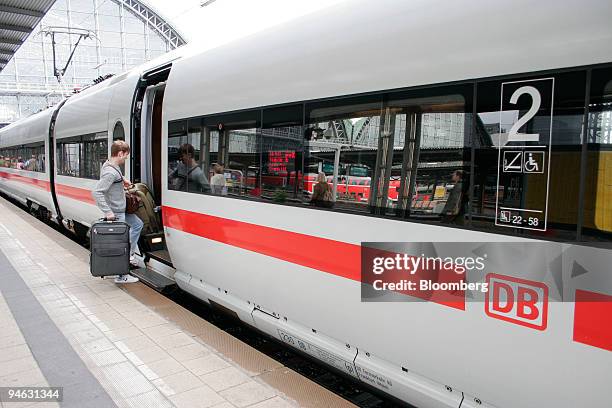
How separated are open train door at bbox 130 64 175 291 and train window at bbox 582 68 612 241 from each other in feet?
18.0

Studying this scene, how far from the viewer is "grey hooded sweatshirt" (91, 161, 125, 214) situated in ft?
18.6

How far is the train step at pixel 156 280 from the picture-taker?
6335mm

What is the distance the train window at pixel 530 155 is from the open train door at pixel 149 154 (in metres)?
5.05

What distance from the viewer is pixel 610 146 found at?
2109mm

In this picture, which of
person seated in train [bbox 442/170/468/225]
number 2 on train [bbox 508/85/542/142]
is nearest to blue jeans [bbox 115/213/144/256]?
person seated in train [bbox 442/170/468/225]

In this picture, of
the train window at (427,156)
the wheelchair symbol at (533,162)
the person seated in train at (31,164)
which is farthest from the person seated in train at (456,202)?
the person seated in train at (31,164)

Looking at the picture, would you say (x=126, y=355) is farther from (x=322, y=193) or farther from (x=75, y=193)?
(x=75, y=193)

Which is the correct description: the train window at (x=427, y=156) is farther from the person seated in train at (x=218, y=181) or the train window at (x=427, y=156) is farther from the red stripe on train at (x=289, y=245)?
the person seated in train at (x=218, y=181)

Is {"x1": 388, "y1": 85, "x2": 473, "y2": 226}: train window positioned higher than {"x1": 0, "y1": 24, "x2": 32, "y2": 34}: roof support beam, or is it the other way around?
{"x1": 0, "y1": 24, "x2": 32, "y2": 34}: roof support beam

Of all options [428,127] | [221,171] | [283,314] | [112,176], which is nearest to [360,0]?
[428,127]

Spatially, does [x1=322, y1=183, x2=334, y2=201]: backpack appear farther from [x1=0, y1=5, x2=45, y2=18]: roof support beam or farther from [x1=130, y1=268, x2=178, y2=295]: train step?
[x1=0, y1=5, x2=45, y2=18]: roof support beam

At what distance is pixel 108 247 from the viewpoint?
5.78 meters

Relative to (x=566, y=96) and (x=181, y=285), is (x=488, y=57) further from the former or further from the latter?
(x=181, y=285)

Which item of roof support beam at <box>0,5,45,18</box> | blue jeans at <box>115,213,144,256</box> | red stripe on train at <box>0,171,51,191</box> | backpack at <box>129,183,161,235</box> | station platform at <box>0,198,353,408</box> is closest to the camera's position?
station platform at <box>0,198,353,408</box>
